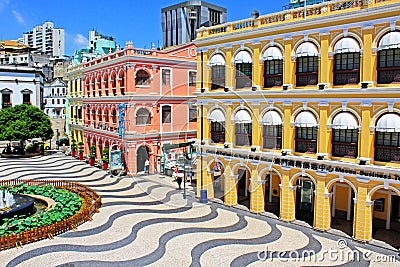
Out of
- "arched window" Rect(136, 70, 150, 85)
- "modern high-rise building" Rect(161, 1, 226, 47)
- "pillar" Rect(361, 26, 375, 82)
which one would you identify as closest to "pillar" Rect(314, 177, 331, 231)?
"pillar" Rect(361, 26, 375, 82)

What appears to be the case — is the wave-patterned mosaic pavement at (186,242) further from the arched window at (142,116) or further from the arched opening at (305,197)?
the arched window at (142,116)

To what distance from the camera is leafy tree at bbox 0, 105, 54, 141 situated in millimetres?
45559

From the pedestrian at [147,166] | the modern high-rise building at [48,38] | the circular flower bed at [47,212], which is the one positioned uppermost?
the modern high-rise building at [48,38]

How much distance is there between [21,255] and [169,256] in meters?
7.13

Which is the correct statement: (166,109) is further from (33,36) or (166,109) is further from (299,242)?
(33,36)

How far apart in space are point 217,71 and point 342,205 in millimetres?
12312

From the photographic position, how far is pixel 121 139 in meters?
37.0

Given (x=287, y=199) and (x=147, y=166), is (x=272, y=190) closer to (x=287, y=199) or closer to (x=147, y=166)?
(x=287, y=199)

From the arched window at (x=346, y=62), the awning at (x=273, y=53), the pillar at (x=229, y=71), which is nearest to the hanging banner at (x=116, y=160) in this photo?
the pillar at (x=229, y=71)

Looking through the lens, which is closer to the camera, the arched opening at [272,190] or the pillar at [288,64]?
the pillar at [288,64]

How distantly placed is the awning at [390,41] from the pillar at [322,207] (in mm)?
7728

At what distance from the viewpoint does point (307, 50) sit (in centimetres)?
2100

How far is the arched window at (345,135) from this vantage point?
19797mm

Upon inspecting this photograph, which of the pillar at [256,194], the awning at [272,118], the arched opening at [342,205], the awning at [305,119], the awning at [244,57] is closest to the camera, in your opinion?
the awning at [305,119]
